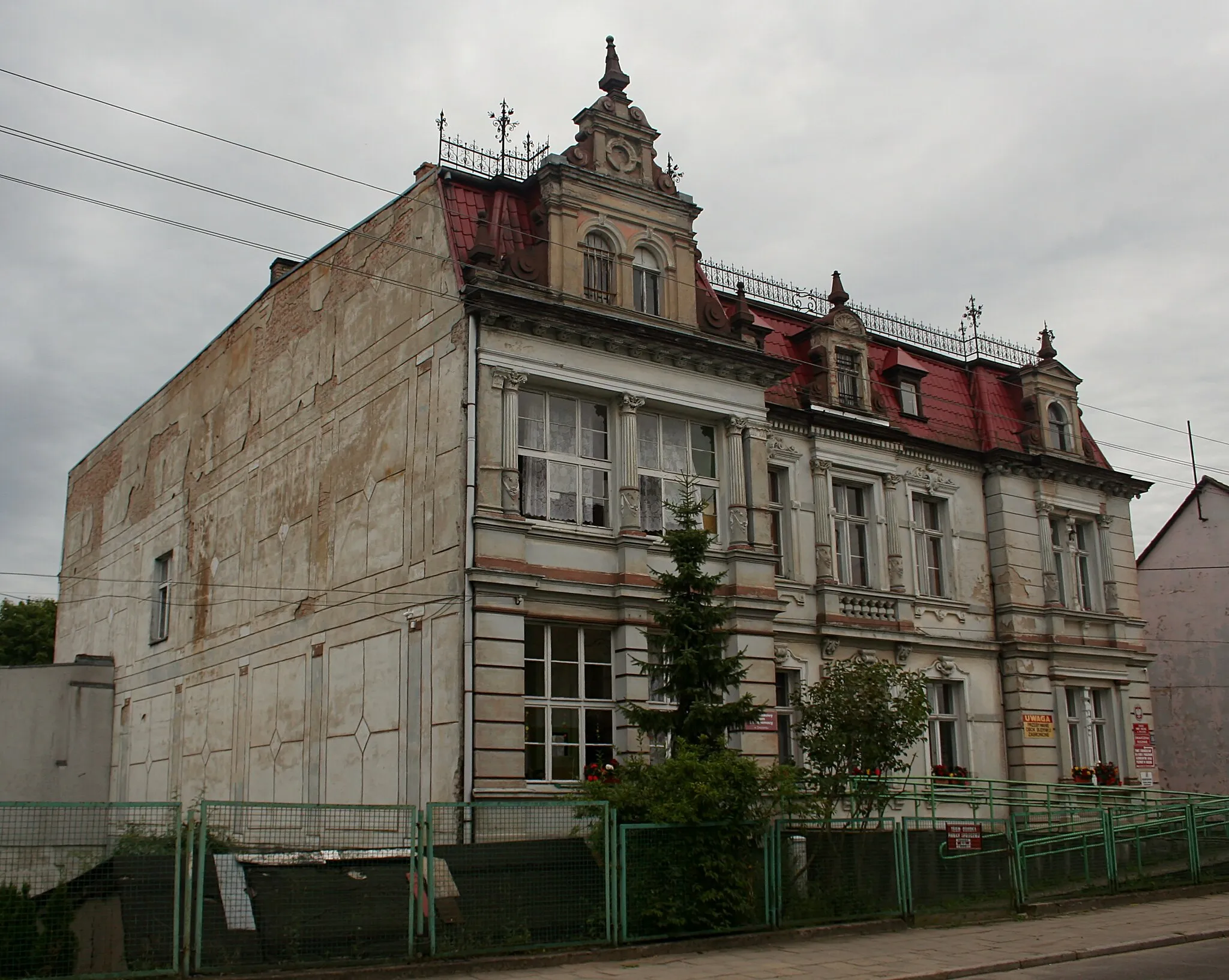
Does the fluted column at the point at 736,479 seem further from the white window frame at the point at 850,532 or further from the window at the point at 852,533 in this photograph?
the window at the point at 852,533

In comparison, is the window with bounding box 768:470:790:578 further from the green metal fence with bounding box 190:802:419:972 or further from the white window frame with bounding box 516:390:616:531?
the green metal fence with bounding box 190:802:419:972

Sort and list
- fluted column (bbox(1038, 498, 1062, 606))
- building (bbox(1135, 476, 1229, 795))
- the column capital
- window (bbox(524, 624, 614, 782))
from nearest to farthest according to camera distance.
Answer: window (bbox(524, 624, 614, 782))
the column capital
fluted column (bbox(1038, 498, 1062, 606))
building (bbox(1135, 476, 1229, 795))

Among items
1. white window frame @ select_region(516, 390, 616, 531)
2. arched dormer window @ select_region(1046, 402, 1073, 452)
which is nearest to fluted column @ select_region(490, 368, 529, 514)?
white window frame @ select_region(516, 390, 616, 531)

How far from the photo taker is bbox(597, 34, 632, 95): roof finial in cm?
2330

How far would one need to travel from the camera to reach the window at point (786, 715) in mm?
24078

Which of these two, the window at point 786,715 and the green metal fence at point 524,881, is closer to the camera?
the green metal fence at point 524,881

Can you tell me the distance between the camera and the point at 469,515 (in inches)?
759

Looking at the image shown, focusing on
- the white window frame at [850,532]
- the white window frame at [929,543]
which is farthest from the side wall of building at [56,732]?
the white window frame at [929,543]

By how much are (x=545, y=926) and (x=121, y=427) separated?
2737cm

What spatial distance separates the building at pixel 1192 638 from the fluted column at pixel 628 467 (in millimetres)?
20352

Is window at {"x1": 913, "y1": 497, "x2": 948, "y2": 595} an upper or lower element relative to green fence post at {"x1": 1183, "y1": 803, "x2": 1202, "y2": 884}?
upper

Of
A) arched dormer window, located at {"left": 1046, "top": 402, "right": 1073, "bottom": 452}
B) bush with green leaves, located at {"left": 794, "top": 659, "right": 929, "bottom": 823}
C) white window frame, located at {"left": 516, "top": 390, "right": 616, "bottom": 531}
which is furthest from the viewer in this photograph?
arched dormer window, located at {"left": 1046, "top": 402, "right": 1073, "bottom": 452}

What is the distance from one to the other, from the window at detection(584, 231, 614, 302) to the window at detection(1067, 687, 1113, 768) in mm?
15220

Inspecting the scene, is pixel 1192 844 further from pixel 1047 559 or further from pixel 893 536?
pixel 1047 559
